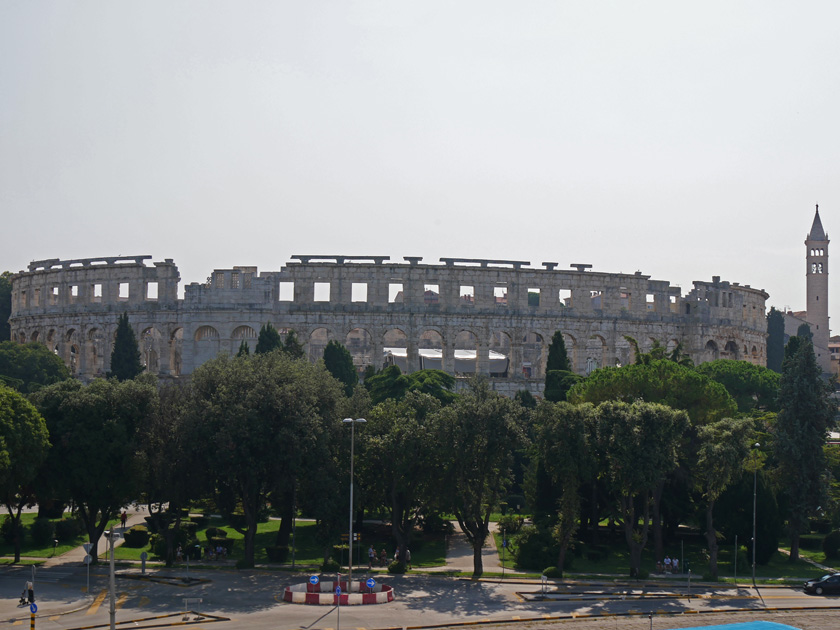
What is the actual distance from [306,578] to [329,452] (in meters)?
4.96

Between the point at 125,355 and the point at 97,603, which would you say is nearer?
the point at 97,603

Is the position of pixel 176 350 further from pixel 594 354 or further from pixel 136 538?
pixel 594 354

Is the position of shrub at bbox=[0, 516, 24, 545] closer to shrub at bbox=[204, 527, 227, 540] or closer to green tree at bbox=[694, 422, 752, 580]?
shrub at bbox=[204, 527, 227, 540]

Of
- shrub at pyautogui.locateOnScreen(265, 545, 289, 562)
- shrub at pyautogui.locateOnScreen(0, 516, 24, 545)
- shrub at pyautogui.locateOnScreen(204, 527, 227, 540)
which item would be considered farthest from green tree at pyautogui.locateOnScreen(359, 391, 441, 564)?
shrub at pyautogui.locateOnScreen(0, 516, 24, 545)

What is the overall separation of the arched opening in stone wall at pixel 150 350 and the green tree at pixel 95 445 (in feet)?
114

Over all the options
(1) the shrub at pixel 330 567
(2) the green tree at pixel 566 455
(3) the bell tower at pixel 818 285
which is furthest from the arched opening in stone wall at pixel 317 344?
(3) the bell tower at pixel 818 285

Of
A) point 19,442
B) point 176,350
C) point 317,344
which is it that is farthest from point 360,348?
point 19,442

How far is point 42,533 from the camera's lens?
45.2m

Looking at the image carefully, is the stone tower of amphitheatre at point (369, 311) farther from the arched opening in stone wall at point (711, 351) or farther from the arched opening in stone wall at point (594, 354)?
the arched opening in stone wall at point (594, 354)

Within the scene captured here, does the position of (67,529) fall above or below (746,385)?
below

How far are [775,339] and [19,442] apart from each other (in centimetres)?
8261

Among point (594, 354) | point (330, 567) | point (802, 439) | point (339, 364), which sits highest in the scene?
point (594, 354)

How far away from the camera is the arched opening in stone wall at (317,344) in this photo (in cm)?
8469

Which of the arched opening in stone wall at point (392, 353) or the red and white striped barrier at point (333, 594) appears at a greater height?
the arched opening in stone wall at point (392, 353)
